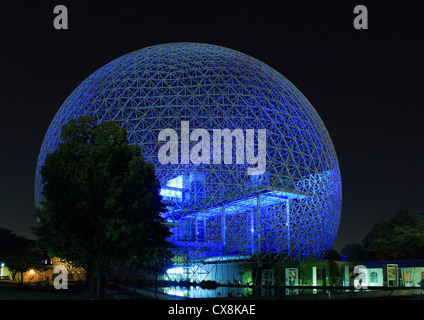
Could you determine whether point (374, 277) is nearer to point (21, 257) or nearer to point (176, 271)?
point (176, 271)

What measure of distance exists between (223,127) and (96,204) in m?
17.9

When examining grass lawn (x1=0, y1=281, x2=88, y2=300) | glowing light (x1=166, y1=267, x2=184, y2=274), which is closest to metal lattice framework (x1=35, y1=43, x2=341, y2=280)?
glowing light (x1=166, y1=267, x2=184, y2=274)

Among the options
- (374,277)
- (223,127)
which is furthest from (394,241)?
(223,127)

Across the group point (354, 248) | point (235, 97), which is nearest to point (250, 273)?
point (235, 97)

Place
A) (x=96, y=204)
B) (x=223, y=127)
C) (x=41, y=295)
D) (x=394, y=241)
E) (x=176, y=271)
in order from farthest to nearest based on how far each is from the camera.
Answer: (x=394, y=241), (x=176, y=271), (x=223, y=127), (x=41, y=295), (x=96, y=204)

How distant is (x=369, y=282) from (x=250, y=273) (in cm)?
844

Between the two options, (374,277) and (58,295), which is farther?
(374,277)

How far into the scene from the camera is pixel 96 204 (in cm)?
1764

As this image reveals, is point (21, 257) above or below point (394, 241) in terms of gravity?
below

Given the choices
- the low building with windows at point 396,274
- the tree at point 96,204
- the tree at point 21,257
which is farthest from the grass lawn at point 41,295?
the low building with windows at point 396,274

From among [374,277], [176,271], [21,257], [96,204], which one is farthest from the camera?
[176,271]

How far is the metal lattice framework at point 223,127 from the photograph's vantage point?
34594 millimetres

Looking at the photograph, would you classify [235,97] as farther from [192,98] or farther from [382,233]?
[382,233]

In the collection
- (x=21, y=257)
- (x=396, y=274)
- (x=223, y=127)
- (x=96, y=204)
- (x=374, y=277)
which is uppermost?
(x=223, y=127)
